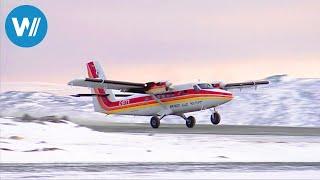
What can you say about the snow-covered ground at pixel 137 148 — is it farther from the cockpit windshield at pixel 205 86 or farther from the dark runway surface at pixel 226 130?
the cockpit windshield at pixel 205 86

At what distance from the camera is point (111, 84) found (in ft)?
150

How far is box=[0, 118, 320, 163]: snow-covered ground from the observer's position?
887 inches

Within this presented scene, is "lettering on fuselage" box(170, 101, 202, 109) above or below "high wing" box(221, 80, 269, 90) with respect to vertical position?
below

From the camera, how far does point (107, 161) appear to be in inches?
846

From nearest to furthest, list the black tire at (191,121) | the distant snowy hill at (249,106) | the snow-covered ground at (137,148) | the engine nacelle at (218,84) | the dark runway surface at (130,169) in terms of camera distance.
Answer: the dark runway surface at (130,169), the snow-covered ground at (137,148), the black tire at (191,121), the engine nacelle at (218,84), the distant snowy hill at (249,106)

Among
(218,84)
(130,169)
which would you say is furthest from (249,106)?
(130,169)

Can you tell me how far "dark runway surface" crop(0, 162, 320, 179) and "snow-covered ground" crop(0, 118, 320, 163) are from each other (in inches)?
56.7

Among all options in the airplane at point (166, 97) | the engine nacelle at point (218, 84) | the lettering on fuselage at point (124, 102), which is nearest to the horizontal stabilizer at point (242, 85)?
the airplane at point (166, 97)

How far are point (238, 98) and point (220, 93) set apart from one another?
6919 cm

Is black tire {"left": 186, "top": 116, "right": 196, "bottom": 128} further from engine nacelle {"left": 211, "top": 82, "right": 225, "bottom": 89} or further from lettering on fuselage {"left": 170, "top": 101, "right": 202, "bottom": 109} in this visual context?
engine nacelle {"left": 211, "top": 82, "right": 225, "bottom": 89}

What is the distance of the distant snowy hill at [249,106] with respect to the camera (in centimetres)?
9094

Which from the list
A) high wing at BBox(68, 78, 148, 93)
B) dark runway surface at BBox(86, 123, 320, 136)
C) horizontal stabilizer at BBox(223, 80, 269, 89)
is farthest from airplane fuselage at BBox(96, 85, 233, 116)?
horizontal stabilizer at BBox(223, 80, 269, 89)

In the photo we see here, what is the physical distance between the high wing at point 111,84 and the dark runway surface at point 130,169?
2418 cm

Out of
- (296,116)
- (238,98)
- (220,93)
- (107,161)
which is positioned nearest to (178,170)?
(107,161)
